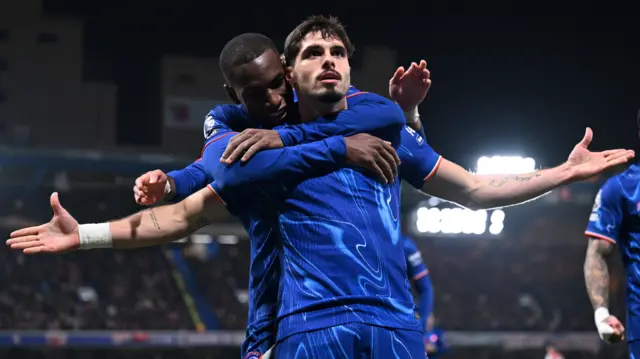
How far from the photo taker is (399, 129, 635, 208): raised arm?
3523 millimetres

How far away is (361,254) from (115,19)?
1963 cm

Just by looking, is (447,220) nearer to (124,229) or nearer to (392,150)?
(124,229)

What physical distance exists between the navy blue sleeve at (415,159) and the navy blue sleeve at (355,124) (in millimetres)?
159

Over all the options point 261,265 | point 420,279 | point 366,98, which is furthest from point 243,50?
point 420,279

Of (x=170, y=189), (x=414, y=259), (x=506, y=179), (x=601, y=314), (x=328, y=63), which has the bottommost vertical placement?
(x=414, y=259)

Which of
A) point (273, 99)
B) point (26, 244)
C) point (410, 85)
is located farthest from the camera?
point (410, 85)

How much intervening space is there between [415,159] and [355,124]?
0.38 m

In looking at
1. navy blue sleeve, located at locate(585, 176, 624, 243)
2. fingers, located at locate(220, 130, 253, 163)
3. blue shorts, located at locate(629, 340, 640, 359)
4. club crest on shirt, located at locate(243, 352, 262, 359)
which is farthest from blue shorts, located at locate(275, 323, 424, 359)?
navy blue sleeve, located at locate(585, 176, 624, 243)

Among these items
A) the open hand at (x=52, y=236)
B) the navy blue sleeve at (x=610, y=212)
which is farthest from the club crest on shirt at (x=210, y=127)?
the navy blue sleeve at (x=610, y=212)

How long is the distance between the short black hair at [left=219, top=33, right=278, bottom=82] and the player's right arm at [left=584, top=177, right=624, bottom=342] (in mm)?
2778

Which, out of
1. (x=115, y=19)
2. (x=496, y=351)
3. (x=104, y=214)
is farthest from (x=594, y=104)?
(x=104, y=214)

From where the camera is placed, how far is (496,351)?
22500 millimetres

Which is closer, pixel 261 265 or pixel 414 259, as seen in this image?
pixel 261 265

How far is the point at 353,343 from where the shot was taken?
2.92 meters
